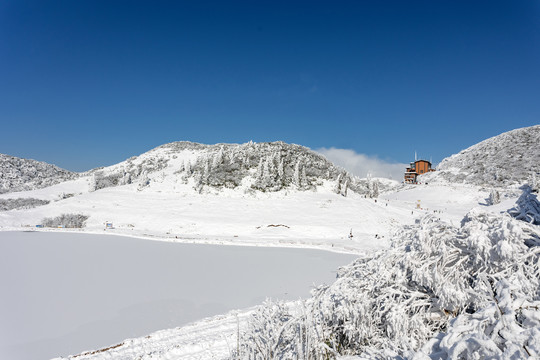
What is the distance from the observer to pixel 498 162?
2771 inches

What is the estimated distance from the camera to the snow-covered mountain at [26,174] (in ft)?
247

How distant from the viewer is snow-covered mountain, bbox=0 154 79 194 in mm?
75375

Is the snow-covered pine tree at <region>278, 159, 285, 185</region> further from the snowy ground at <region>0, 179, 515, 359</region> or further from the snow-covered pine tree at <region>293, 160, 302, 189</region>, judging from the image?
the snowy ground at <region>0, 179, 515, 359</region>

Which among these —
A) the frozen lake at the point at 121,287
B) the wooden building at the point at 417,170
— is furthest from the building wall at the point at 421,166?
the frozen lake at the point at 121,287

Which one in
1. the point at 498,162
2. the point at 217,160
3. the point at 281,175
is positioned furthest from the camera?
the point at 498,162

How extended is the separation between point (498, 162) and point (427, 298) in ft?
295

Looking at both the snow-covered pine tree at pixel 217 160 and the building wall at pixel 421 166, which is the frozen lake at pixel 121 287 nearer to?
the snow-covered pine tree at pixel 217 160

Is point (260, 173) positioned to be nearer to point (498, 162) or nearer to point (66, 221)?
point (66, 221)

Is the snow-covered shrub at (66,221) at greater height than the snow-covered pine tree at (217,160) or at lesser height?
lesser

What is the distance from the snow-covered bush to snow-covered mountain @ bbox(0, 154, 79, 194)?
9093 centimetres

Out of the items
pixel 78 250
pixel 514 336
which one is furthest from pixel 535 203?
pixel 78 250

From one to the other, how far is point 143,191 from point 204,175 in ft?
38.6

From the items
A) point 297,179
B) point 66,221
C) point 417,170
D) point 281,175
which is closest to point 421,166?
point 417,170

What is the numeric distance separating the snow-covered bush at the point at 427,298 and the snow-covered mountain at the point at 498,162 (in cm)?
7110
